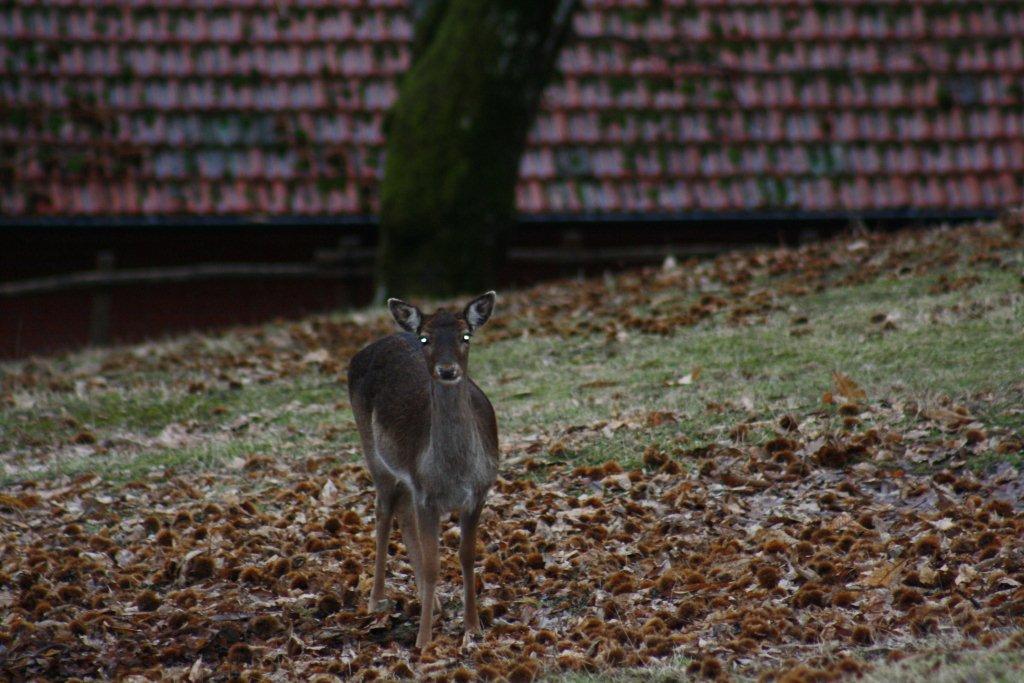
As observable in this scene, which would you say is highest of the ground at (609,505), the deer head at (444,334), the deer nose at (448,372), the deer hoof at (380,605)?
the deer head at (444,334)

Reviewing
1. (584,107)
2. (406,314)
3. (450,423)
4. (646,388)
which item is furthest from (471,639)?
(584,107)

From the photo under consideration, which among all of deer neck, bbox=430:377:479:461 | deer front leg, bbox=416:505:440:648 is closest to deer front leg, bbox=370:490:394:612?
deer front leg, bbox=416:505:440:648

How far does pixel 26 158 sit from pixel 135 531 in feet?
27.3

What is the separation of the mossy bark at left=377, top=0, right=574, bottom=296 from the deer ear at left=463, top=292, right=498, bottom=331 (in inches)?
308

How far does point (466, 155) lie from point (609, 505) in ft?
23.9

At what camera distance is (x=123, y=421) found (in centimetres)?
1122

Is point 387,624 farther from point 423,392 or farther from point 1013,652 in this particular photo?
point 1013,652

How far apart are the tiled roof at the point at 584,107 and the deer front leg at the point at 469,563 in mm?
9088

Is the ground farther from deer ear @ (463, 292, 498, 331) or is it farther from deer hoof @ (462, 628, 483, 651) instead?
deer ear @ (463, 292, 498, 331)

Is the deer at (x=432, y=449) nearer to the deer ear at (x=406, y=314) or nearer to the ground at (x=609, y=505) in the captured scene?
the deer ear at (x=406, y=314)

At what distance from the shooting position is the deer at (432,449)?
268 inches

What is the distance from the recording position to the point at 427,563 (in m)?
6.94

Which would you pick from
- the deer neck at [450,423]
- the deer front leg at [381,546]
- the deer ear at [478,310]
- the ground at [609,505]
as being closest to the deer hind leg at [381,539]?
the deer front leg at [381,546]

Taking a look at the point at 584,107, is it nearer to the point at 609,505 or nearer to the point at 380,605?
the point at 609,505
